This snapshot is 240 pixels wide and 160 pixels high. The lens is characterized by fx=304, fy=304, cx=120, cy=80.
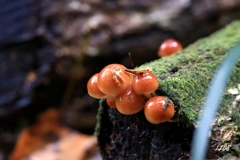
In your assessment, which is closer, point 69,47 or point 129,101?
point 129,101

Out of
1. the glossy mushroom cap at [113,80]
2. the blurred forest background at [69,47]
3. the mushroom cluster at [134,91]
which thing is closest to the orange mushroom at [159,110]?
the mushroom cluster at [134,91]

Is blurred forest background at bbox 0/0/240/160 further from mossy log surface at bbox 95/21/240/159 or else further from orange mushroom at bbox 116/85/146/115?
orange mushroom at bbox 116/85/146/115

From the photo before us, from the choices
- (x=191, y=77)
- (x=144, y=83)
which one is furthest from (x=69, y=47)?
(x=144, y=83)

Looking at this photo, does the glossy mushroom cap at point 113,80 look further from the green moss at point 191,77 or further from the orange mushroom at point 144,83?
the green moss at point 191,77

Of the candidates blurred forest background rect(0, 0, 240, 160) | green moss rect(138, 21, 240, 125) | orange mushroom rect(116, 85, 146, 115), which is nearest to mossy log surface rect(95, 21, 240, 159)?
green moss rect(138, 21, 240, 125)

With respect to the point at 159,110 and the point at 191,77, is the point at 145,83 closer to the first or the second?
the point at 159,110

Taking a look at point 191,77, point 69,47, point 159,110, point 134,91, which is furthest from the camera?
point 69,47

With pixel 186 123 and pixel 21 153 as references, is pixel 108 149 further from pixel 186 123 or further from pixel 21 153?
pixel 21 153
